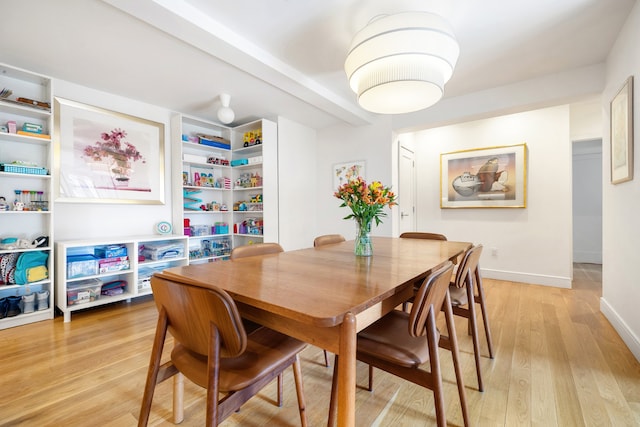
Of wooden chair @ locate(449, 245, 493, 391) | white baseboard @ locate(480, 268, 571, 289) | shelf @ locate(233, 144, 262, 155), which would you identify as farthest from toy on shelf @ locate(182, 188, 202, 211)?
white baseboard @ locate(480, 268, 571, 289)

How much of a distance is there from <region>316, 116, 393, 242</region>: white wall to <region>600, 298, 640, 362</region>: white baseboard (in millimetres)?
2117

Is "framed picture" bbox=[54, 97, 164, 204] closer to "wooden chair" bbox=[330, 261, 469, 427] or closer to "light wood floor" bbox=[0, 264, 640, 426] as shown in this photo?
"light wood floor" bbox=[0, 264, 640, 426]

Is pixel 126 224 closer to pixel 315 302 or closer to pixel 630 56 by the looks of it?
pixel 315 302

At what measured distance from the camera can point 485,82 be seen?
2836mm

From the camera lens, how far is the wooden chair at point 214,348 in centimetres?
81

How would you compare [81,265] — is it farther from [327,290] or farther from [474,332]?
[474,332]

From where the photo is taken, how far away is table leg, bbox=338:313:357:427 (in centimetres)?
75

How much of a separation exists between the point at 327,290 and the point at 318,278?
170 millimetres

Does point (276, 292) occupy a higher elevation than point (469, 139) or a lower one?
lower

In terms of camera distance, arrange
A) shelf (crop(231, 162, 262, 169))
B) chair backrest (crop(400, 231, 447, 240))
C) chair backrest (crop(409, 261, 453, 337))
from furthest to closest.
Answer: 1. shelf (crop(231, 162, 262, 169))
2. chair backrest (crop(400, 231, 447, 240))
3. chair backrest (crop(409, 261, 453, 337))

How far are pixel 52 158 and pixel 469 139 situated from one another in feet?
16.4

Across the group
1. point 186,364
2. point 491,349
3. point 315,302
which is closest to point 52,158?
point 186,364

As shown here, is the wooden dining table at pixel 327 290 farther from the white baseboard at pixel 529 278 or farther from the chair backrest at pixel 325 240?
the white baseboard at pixel 529 278

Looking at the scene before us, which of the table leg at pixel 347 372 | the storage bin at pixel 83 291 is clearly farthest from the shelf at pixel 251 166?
the table leg at pixel 347 372
